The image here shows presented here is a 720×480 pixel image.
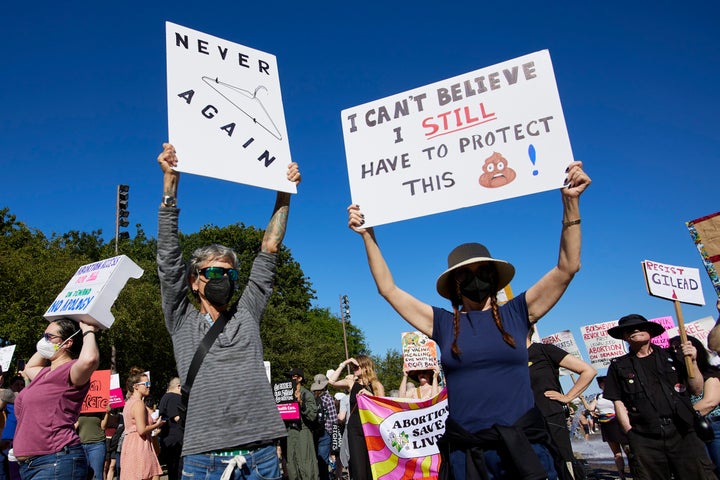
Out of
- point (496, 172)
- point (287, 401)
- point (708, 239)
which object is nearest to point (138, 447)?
point (287, 401)

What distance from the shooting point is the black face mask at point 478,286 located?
3.31 metres

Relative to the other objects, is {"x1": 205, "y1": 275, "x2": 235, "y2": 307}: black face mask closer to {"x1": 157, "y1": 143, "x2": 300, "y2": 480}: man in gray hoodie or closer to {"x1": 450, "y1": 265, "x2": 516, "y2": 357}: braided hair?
{"x1": 157, "y1": 143, "x2": 300, "y2": 480}: man in gray hoodie

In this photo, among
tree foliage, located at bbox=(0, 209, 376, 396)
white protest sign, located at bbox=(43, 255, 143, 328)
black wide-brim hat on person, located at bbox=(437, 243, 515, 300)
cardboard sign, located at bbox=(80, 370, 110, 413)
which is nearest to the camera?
black wide-brim hat on person, located at bbox=(437, 243, 515, 300)

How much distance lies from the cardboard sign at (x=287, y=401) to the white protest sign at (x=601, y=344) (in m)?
9.11

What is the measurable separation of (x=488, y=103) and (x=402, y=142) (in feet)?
2.29

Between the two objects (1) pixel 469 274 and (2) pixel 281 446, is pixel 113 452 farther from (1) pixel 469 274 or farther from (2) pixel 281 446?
(1) pixel 469 274

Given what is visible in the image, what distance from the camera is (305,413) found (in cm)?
1042

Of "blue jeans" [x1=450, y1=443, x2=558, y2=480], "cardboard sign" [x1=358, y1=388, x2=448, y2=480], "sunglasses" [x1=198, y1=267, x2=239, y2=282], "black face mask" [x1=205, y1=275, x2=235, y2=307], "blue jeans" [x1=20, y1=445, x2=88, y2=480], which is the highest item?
"sunglasses" [x1=198, y1=267, x2=239, y2=282]

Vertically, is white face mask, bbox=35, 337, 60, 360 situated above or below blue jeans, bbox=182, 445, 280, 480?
above

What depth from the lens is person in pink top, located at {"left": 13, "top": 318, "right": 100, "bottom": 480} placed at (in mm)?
4148

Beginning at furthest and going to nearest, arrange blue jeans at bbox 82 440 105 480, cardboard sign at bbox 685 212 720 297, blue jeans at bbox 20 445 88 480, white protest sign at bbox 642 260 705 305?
blue jeans at bbox 82 440 105 480
white protest sign at bbox 642 260 705 305
cardboard sign at bbox 685 212 720 297
blue jeans at bbox 20 445 88 480

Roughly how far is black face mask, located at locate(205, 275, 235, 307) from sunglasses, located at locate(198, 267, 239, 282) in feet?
0.09

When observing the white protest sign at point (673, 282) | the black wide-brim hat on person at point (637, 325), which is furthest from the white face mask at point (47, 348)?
the white protest sign at point (673, 282)

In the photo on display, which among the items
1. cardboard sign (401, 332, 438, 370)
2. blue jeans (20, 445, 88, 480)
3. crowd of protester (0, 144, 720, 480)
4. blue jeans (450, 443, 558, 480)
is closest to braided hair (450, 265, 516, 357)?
crowd of protester (0, 144, 720, 480)
